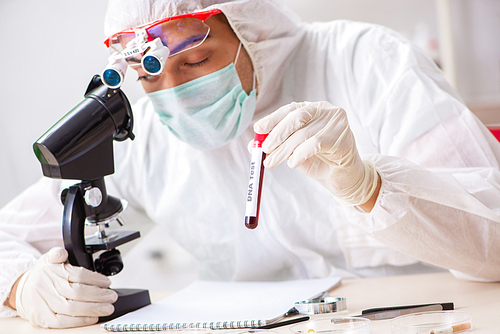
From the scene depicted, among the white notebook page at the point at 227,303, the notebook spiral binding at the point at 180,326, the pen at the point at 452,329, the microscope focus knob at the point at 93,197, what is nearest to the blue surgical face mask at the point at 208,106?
Answer: the microscope focus knob at the point at 93,197

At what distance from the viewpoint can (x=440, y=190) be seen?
3.29ft

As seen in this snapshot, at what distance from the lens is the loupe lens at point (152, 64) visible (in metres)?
→ 1.10

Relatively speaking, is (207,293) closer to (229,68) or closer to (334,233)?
(334,233)

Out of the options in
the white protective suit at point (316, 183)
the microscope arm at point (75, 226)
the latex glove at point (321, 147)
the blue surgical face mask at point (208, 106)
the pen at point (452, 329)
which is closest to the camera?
the pen at point (452, 329)

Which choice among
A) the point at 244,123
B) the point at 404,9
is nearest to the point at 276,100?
the point at 244,123

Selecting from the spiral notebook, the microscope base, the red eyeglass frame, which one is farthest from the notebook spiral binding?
the red eyeglass frame

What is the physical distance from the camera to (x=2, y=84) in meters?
1.99

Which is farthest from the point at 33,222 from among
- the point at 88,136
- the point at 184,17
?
the point at 184,17

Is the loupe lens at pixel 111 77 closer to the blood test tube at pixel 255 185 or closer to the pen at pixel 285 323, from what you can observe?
the blood test tube at pixel 255 185

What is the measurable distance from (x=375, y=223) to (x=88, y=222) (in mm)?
688

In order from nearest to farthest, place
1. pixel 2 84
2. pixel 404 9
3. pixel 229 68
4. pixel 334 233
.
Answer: pixel 229 68 → pixel 334 233 → pixel 2 84 → pixel 404 9

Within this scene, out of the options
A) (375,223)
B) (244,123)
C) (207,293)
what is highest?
(244,123)

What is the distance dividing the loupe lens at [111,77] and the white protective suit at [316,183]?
0.23m

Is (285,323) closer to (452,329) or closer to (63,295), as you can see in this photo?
(452,329)
